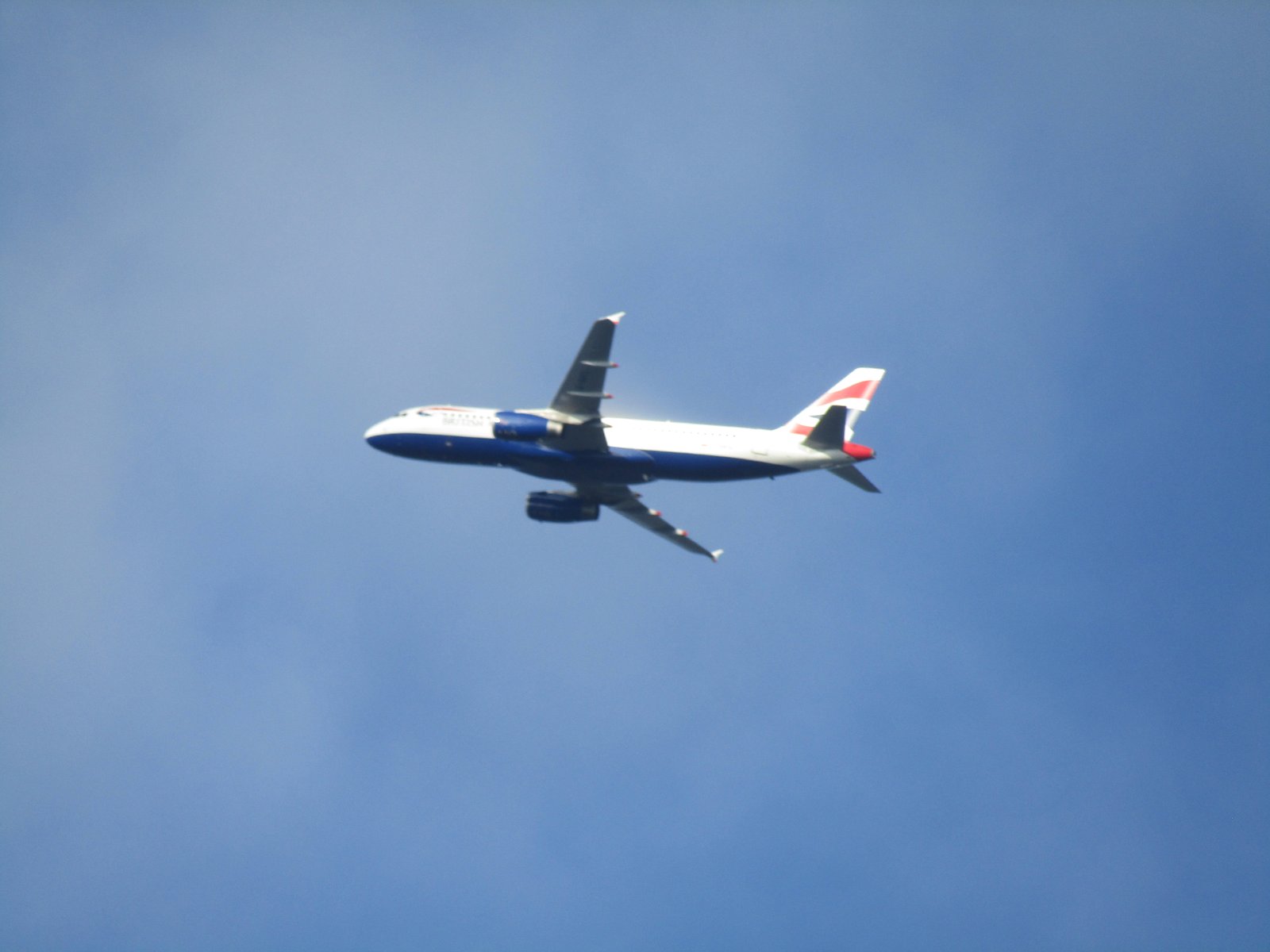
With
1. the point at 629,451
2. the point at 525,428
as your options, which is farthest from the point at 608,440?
the point at 525,428

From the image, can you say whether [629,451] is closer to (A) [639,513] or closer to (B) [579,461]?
(B) [579,461]

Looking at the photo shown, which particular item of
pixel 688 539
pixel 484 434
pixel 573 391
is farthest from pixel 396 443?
pixel 688 539

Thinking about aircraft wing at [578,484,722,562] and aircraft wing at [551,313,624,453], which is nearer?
aircraft wing at [551,313,624,453]

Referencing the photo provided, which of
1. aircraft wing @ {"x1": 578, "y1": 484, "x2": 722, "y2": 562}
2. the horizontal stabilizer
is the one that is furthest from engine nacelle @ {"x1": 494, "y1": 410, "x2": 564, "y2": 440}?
the horizontal stabilizer

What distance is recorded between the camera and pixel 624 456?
60.8m

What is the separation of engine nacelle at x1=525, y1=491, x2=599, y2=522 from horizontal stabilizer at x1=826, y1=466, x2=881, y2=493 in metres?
14.7

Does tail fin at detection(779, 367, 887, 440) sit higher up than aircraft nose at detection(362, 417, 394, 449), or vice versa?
tail fin at detection(779, 367, 887, 440)

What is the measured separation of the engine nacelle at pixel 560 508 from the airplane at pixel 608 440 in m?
1.46

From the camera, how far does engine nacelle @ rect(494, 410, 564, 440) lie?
197ft

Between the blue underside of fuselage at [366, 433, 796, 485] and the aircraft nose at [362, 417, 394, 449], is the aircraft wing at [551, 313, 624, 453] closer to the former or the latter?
the blue underside of fuselage at [366, 433, 796, 485]

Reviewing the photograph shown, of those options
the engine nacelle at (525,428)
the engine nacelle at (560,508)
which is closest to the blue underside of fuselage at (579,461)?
the engine nacelle at (525,428)

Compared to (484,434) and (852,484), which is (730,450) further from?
(484,434)

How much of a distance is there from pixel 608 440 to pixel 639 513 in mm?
8759

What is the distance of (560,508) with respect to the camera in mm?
68375
